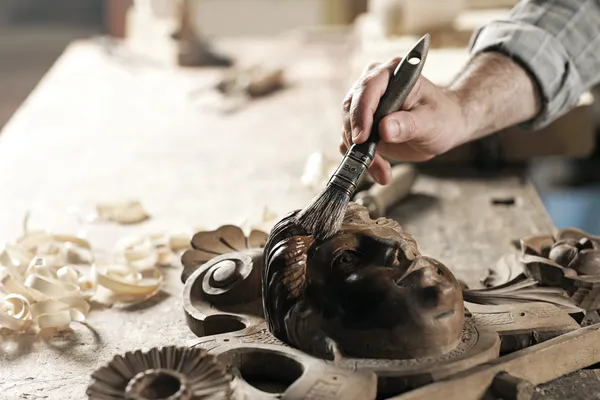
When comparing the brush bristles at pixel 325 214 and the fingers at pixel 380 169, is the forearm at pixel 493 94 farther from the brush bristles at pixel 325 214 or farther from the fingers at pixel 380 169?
the brush bristles at pixel 325 214

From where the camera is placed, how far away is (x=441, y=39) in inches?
140

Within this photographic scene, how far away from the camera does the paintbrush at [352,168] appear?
133 cm

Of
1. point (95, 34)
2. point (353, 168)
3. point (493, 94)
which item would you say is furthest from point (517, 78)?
point (95, 34)

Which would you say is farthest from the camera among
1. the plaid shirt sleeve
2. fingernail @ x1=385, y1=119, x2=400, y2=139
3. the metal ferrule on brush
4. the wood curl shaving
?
the plaid shirt sleeve

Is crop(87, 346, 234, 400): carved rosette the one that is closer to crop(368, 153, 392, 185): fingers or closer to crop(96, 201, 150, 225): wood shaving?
crop(368, 153, 392, 185): fingers

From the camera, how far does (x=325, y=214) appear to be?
133 centimetres

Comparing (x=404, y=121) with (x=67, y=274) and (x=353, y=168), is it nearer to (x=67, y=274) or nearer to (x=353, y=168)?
(x=353, y=168)

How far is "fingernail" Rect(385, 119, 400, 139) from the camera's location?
4.83ft

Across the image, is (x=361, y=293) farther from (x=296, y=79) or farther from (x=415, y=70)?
(x=296, y=79)

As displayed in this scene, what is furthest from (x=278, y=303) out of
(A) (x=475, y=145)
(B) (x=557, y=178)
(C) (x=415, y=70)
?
(B) (x=557, y=178)

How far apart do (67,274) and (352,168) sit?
69 centimetres

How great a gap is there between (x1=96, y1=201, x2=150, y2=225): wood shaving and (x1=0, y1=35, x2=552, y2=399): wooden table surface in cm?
4

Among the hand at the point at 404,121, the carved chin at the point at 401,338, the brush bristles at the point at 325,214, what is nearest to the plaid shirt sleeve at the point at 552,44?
the hand at the point at 404,121

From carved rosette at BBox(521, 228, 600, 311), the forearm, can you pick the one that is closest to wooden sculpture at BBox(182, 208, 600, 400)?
carved rosette at BBox(521, 228, 600, 311)
